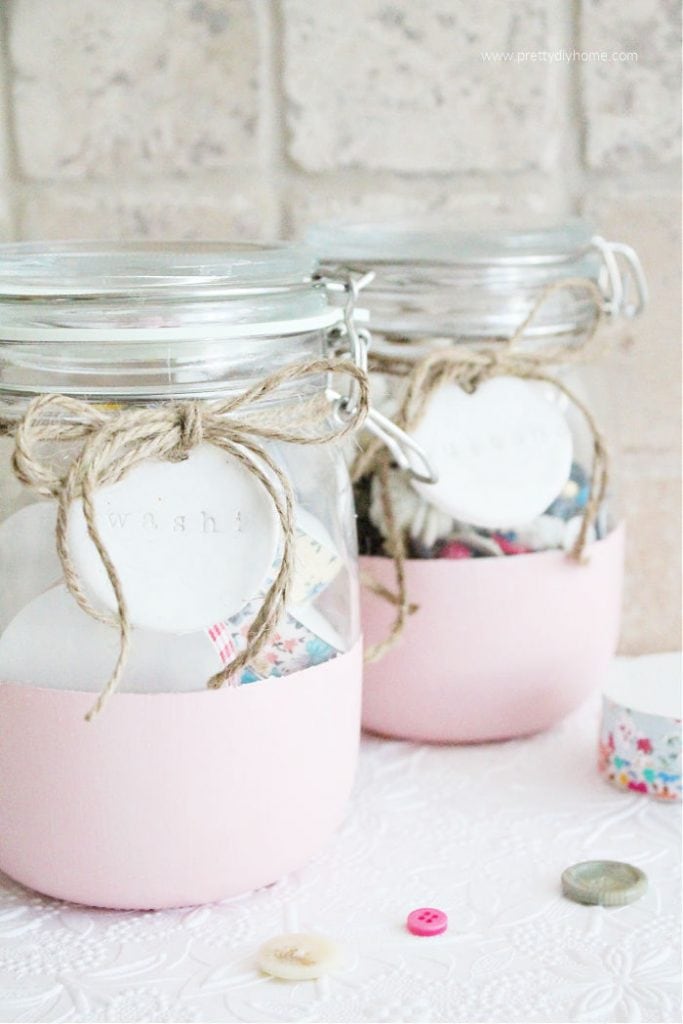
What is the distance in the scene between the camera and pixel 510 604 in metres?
0.77

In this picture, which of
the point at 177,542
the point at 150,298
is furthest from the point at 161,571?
the point at 150,298

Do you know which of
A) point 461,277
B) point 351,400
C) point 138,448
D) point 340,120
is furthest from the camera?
point 340,120

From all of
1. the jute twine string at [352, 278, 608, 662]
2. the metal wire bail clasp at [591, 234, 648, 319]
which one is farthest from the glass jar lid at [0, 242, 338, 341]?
the metal wire bail clasp at [591, 234, 648, 319]

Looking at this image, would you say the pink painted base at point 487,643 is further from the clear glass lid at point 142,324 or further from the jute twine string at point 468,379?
the clear glass lid at point 142,324

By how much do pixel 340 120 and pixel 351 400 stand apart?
13.4 inches

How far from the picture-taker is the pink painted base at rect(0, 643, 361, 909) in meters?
0.58

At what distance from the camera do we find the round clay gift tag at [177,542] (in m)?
0.56

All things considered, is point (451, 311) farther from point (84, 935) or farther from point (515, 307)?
point (84, 935)

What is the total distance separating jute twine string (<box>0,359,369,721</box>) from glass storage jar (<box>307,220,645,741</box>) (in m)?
0.16

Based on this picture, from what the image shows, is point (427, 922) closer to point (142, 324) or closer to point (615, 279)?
point (142, 324)

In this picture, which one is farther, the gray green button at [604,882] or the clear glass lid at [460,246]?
the clear glass lid at [460,246]

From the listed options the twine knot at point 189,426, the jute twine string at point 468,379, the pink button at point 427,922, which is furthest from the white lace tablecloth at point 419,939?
the twine knot at point 189,426

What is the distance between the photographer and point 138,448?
1.78 feet

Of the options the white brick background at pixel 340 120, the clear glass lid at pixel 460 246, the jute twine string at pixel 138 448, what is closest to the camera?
the jute twine string at pixel 138 448
